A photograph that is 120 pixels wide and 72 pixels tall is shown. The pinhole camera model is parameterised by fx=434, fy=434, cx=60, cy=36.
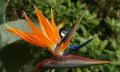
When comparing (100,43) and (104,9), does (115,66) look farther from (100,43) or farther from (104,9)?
(104,9)

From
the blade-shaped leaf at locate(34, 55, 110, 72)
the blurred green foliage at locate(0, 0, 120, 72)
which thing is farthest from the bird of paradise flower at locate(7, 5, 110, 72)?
the blurred green foliage at locate(0, 0, 120, 72)

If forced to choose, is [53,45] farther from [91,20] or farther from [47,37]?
[91,20]

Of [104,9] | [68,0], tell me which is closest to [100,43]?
[68,0]

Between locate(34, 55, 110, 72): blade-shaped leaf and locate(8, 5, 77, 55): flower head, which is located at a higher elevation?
locate(8, 5, 77, 55): flower head

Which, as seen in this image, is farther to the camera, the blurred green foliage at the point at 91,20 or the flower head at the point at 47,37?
the blurred green foliage at the point at 91,20

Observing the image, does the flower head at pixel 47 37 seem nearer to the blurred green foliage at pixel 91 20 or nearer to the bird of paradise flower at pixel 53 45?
the bird of paradise flower at pixel 53 45

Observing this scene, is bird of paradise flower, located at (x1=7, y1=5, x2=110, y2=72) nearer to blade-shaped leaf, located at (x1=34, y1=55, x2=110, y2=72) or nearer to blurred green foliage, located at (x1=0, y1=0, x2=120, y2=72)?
blade-shaped leaf, located at (x1=34, y1=55, x2=110, y2=72)

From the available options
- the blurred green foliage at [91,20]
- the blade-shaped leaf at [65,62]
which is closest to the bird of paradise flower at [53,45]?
the blade-shaped leaf at [65,62]

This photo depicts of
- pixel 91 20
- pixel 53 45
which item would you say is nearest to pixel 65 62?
pixel 53 45
